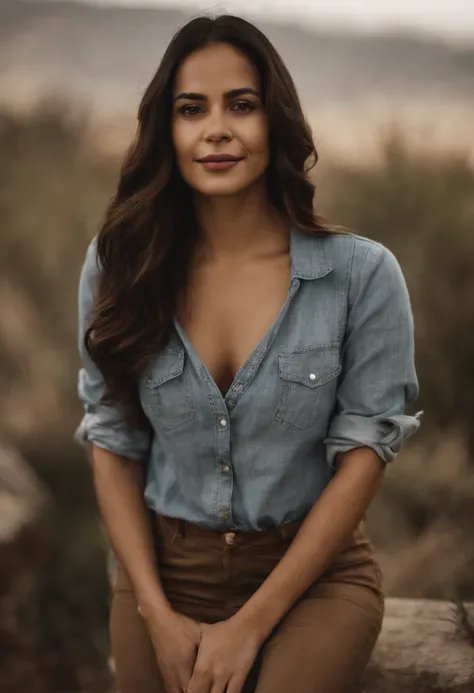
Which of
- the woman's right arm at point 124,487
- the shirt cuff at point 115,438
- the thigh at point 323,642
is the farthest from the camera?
the shirt cuff at point 115,438

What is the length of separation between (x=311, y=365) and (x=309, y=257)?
160mm

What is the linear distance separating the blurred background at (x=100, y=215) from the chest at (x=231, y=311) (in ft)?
3.32

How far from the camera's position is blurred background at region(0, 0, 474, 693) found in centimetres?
226

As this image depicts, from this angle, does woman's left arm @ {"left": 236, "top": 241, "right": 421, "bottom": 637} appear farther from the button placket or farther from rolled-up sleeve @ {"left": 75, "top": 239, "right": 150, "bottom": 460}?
rolled-up sleeve @ {"left": 75, "top": 239, "right": 150, "bottom": 460}

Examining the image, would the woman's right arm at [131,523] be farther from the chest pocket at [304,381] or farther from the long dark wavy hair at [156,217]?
the chest pocket at [304,381]

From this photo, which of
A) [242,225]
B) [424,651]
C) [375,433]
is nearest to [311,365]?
[375,433]

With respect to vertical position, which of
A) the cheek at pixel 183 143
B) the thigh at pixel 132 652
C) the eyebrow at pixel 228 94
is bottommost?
the thigh at pixel 132 652

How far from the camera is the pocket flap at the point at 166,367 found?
50.6 inches

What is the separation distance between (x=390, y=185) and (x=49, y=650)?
1.65 m

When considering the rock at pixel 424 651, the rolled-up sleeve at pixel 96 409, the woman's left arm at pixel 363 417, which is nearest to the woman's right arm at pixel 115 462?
the rolled-up sleeve at pixel 96 409

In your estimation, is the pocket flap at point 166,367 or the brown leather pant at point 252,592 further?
the pocket flap at point 166,367

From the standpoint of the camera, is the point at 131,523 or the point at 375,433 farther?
the point at 131,523

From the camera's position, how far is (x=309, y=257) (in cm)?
127

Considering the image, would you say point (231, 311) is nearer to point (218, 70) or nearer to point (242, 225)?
point (242, 225)
